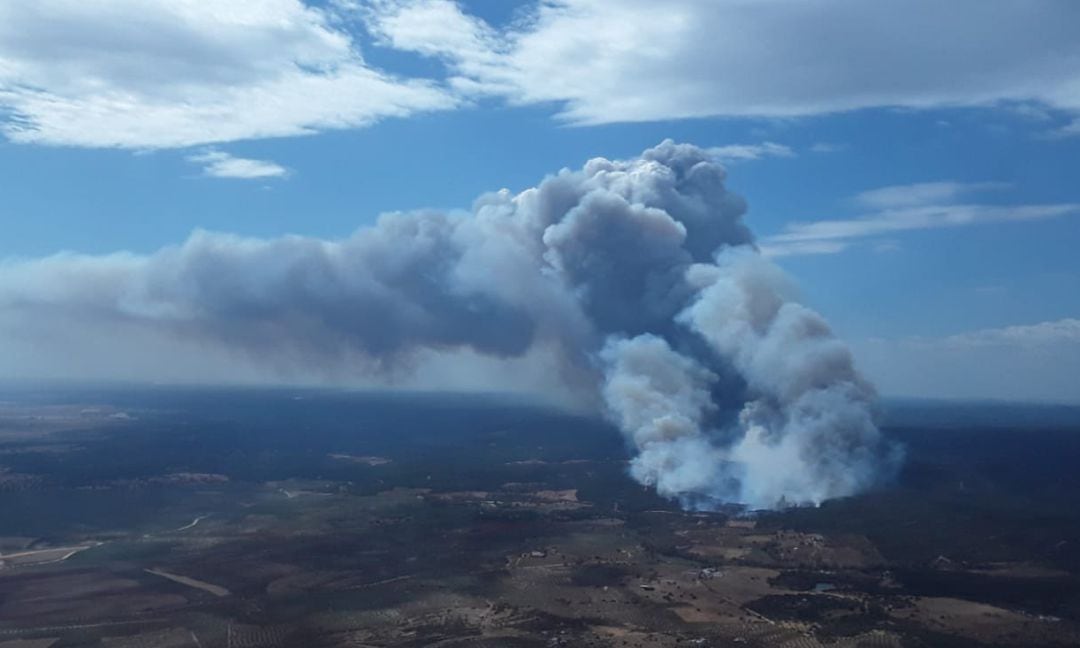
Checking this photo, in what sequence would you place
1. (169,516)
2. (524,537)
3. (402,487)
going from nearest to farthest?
1. (524,537)
2. (169,516)
3. (402,487)

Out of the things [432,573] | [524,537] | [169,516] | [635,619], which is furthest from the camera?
[169,516]

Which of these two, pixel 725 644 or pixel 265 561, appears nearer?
pixel 725 644

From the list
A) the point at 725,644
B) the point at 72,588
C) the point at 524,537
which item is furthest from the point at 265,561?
the point at 725,644

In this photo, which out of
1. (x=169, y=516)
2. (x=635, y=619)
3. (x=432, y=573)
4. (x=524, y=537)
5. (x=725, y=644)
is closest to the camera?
(x=725, y=644)

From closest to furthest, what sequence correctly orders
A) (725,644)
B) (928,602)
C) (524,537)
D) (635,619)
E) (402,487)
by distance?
(725,644), (635,619), (928,602), (524,537), (402,487)

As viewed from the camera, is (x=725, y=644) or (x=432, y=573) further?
(x=432, y=573)

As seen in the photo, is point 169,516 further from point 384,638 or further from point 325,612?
point 384,638

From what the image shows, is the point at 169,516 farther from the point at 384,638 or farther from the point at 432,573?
the point at 384,638

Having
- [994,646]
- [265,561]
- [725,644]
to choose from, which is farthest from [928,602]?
[265,561]
